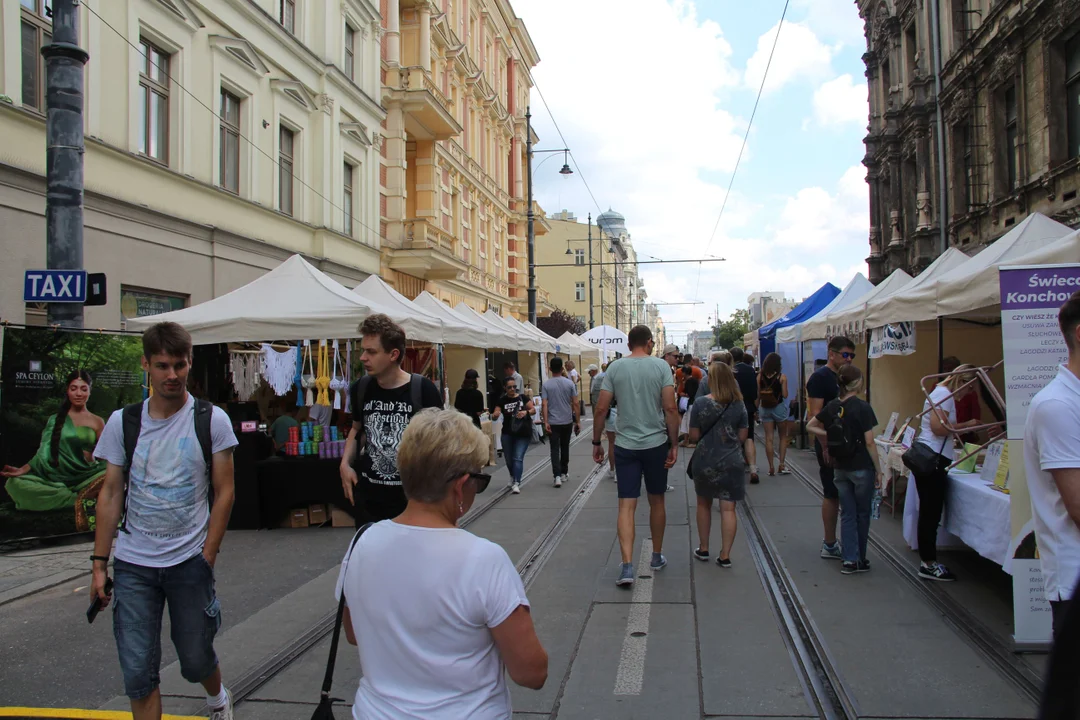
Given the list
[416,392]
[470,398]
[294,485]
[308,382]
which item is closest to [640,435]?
[416,392]

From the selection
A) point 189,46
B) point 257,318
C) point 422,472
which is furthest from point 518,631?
point 189,46

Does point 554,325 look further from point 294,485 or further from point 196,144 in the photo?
point 294,485

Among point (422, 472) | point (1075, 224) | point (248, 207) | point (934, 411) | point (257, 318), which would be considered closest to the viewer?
point (422, 472)

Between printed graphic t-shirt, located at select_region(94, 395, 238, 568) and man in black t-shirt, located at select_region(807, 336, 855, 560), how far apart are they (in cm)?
483

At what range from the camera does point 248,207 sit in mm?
15242

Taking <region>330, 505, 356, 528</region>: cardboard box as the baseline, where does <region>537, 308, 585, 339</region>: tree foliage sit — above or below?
above

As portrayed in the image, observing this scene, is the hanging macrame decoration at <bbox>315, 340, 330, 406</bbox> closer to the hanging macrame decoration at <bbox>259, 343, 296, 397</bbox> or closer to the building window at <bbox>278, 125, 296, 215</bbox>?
the hanging macrame decoration at <bbox>259, 343, 296, 397</bbox>

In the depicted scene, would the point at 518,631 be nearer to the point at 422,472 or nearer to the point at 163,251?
the point at 422,472

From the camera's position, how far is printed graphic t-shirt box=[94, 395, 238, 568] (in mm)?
3270

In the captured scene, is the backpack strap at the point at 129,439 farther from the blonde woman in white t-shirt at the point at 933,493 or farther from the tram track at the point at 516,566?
the blonde woman in white t-shirt at the point at 933,493

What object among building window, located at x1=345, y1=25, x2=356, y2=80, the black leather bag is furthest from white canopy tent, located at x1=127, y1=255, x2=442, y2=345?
building window, located at x1=345, y1=25, x2=356, y2=80

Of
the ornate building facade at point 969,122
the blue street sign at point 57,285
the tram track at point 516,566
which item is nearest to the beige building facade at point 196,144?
the blue street sign at point 57,285

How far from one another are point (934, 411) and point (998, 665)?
2.28 m

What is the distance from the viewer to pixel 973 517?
18.5 feet
